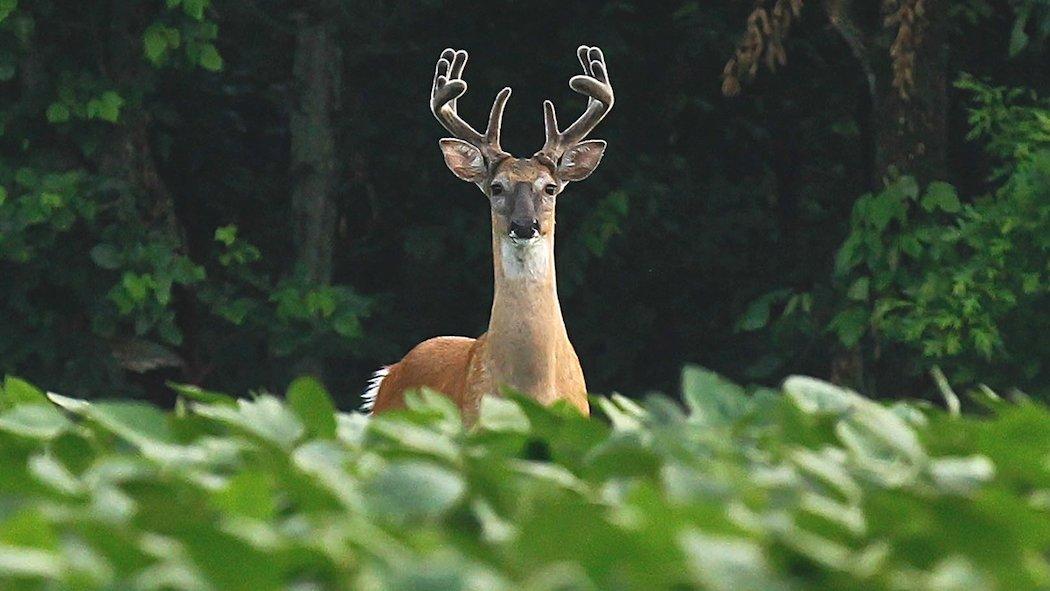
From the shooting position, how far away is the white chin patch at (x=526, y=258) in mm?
8406

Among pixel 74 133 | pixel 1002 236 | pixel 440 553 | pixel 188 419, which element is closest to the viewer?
pixel 440 553

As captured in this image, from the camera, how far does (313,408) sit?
134 inches

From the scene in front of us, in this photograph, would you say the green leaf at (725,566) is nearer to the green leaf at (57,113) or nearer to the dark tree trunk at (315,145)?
the green leaf at (57,113)

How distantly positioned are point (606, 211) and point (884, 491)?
9.87m

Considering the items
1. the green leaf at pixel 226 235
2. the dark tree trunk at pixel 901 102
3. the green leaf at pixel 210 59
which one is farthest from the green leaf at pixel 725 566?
the green leaf at pixel 226 235

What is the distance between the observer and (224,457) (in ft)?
10.5

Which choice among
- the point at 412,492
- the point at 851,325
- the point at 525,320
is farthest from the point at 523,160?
the point at 412,492

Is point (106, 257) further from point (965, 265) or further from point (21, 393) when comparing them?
point (21, 393)

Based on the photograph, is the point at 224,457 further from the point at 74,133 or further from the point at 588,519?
the point at 74,133

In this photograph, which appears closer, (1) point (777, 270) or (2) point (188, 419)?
(2) point (188, 419)

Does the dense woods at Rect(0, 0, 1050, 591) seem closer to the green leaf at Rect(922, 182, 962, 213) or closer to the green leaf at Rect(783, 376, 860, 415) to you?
the green leaf at Rect(922, 182, 962, 213)

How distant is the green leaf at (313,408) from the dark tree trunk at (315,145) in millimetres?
9245

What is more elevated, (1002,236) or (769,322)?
(1002,236)

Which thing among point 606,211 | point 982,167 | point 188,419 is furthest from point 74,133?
point 188,419
